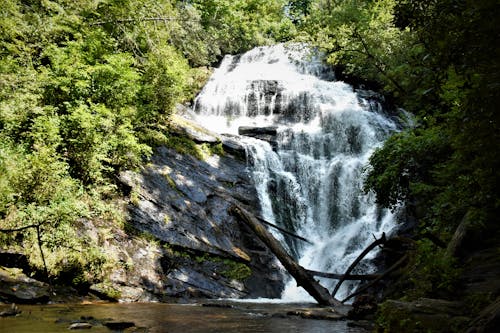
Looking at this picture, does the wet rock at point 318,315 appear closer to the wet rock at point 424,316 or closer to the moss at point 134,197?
the wet rock at point 424,316

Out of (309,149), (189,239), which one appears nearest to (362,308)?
(189,239)

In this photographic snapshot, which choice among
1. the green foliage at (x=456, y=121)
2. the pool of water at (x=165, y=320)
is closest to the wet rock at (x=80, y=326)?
the pool of water at (x=165, y=320)

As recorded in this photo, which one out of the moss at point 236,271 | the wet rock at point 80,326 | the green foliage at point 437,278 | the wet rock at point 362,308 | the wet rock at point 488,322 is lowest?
the moss at point 236,271

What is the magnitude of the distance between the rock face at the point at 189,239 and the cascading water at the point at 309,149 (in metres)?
1.45

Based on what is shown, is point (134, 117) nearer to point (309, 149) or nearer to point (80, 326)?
point (80, 326)

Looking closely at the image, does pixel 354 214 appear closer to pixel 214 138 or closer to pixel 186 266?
pixel 214 138

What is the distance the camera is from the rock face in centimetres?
1079

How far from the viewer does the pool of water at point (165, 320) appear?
5547 mm

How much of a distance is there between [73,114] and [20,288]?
5050mm

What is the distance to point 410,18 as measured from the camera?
4.79 m

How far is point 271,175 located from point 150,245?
25.4 feet

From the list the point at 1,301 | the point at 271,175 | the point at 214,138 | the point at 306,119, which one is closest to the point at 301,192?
the point at 271,175

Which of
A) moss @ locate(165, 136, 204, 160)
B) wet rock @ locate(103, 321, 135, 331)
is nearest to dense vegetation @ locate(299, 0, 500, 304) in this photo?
wet rock @ locate(103, 321, 135, 331)

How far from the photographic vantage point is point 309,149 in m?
20.5
